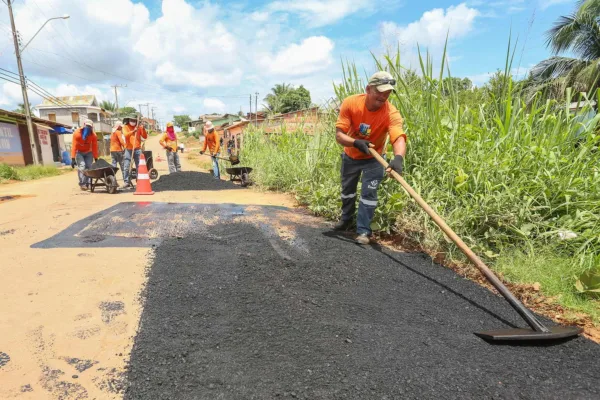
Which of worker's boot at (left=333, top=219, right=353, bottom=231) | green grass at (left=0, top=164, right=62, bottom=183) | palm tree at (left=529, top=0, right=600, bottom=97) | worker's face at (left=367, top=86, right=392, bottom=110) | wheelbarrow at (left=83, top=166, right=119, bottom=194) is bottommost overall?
green grass at (left=0, top=164, right=62, bottom=183)

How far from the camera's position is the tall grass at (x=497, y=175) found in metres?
2.91

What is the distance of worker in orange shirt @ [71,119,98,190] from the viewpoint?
768 centimetres

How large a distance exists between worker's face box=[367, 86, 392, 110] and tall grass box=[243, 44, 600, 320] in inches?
28.6

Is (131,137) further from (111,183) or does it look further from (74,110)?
(74,110)

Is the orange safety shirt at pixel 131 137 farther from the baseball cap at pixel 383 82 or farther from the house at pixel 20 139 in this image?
the house at pixel 20 139

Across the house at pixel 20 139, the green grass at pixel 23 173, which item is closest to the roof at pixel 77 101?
the house at pixel 20 139

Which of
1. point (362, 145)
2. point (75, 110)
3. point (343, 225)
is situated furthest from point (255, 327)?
point (75, 110)

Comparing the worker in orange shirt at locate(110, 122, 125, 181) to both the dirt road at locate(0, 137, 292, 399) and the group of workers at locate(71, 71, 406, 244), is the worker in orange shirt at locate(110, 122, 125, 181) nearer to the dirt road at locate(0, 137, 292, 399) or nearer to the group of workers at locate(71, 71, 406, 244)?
the dirt road at locate(0, 137, 292, 399)

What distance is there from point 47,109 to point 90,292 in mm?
61761

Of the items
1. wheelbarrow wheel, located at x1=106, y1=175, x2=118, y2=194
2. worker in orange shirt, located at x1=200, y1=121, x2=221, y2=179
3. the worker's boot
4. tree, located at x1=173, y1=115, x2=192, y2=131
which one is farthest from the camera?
tree, located at x1=173, y1=115, x2=192, y2=131

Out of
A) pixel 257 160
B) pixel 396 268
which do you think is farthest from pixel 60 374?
pixel 257 160

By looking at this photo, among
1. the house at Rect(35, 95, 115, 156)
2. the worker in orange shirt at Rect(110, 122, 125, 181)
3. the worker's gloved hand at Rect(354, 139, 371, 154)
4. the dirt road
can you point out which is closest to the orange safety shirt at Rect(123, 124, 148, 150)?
the worker in orange shirt at Rect(110, 122, 125, 181)

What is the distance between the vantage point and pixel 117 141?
8688mm

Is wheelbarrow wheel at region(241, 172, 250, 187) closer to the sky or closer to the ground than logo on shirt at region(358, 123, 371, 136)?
closer to the ground
